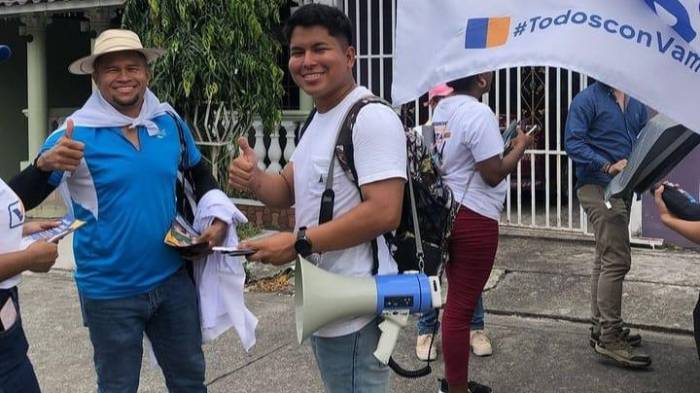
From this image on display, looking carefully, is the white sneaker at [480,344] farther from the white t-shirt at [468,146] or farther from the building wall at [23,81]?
the building wall at [23,81]

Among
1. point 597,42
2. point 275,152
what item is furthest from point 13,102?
point 597,42

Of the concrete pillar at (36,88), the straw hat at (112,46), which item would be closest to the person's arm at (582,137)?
the straw hat at (112,46)

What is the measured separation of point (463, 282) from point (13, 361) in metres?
1.98

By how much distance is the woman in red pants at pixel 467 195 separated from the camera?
3660mm

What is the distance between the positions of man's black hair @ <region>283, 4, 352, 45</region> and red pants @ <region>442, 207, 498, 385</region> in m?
1.53

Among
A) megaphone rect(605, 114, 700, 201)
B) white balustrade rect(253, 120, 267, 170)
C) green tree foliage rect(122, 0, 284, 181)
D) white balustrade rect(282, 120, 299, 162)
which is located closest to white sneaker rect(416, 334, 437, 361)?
megaphone rect(605, 114, 700, 201)

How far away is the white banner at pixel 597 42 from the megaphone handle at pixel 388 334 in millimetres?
751

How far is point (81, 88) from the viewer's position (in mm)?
12961

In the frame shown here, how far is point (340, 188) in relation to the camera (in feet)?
7.85

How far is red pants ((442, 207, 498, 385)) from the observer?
3668mm

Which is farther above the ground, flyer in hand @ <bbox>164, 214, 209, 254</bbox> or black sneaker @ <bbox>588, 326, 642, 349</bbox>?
flyer in hand @ <bbox>164, 214, 209, 254</bbox>

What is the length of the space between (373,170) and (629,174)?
1.29m

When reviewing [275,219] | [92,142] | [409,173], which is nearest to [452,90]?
[409,173]

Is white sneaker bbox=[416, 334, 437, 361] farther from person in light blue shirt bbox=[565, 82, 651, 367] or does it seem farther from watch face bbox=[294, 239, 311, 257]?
watch face bbox=[294, 239, 311, 257]
